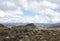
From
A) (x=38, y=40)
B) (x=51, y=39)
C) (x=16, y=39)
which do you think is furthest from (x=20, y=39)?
(x=51, y=39)

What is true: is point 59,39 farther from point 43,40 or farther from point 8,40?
point 8,40

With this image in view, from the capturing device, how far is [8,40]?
41.8 m

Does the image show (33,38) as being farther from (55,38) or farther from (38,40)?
(55,38)

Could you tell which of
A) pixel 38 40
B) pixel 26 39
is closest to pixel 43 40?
pixel 38 40

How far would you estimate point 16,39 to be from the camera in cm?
4206

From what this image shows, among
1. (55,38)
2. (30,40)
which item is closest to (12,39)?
(30,40)

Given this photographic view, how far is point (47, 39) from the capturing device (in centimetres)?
4341

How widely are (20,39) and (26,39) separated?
1.49 meters

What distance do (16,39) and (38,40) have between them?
17.9ft

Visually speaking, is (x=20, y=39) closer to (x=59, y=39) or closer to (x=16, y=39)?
(x=16, y=39)

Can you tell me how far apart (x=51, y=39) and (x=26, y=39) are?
21.1 feet

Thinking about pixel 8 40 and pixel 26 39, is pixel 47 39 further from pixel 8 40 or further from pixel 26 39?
pixel 8 40

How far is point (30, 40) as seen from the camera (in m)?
41.9

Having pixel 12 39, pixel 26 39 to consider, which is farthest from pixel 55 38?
pixel 12 39
